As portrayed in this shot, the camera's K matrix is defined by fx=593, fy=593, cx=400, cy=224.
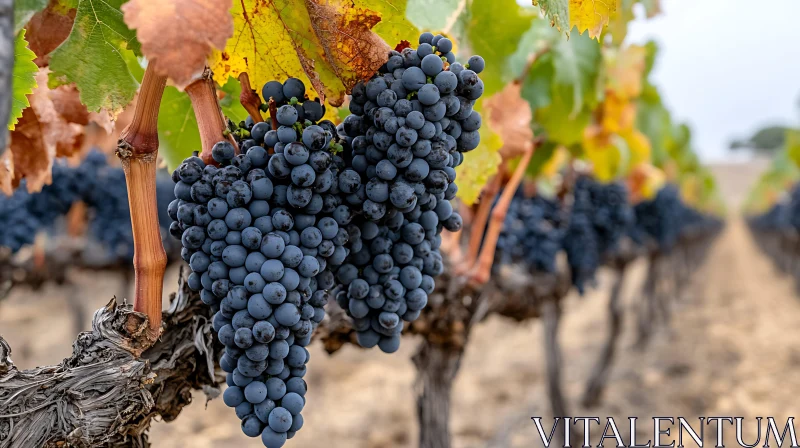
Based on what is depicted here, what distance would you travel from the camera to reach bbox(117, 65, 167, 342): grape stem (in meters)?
1.09

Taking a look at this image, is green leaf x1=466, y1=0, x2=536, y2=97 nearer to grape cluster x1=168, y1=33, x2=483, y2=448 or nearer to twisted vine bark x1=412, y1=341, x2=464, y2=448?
grape cluster x1=168, y1=33, x2=483, y2=448

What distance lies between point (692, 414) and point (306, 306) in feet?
18.2

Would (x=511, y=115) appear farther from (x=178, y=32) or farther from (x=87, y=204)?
(x=87, y=204)

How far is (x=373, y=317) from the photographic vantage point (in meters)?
1.37

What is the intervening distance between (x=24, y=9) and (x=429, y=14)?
681 millimetres

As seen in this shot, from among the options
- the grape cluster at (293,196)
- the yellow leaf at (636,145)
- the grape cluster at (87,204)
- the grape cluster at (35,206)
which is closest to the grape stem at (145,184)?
the grape cluster at (293,196)

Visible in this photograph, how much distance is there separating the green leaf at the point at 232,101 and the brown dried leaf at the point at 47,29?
35 centimetres

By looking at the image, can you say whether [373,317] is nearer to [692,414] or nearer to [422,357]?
[422,357]

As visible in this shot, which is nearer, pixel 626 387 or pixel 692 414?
pixel 692 414

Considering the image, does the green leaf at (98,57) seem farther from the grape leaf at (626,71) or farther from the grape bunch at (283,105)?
the grape leaf at (626,71)

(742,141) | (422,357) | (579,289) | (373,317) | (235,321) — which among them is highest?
(742,141)

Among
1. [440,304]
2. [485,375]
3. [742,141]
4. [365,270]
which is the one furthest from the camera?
A: [742,141]

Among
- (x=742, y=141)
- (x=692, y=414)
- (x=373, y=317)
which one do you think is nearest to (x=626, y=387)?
(x=692, y=414)

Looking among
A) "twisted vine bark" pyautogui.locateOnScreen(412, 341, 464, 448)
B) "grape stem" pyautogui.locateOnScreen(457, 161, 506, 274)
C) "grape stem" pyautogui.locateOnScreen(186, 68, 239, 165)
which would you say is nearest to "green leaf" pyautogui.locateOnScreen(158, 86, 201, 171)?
"grape stem" pyautogui.locateOnScreen(186, 68, 239, 165)
